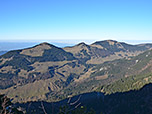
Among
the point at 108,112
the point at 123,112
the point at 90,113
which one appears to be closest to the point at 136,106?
the point at 123,112

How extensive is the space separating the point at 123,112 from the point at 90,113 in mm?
147031

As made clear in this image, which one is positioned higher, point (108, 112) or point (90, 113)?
point (90, 113)

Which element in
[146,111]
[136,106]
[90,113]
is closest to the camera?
[90,113]

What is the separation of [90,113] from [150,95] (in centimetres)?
16118

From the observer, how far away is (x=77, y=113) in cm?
3550

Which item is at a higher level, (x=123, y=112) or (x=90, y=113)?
(x=90, y=113)

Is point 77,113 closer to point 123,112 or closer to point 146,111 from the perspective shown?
point 146,111

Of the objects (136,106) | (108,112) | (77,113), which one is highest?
(77,113)

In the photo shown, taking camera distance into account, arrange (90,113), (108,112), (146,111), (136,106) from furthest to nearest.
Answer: (108,112) → (136,106) → (146,111) → (90,113)

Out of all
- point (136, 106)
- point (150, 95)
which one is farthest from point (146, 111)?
point (150, 95)

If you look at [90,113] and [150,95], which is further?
A: [150,95]

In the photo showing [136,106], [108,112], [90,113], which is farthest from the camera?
[108,112]

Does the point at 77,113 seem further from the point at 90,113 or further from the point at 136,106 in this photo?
the point at 136,106

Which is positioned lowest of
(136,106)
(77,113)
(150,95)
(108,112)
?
(108,112)
